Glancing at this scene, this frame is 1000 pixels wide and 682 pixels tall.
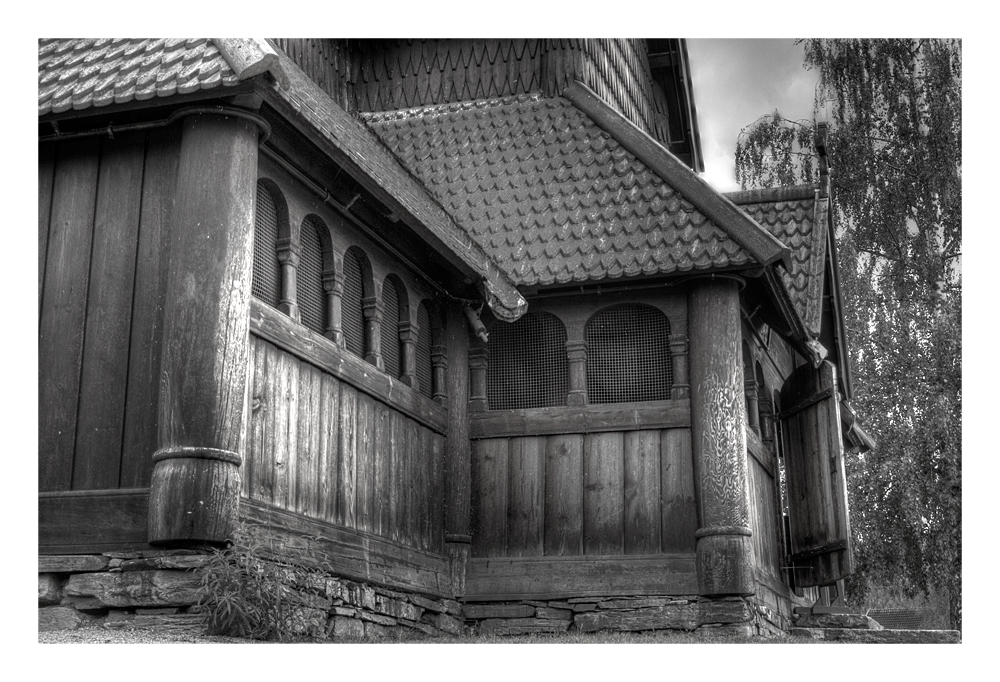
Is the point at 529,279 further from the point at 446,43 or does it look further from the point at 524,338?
the point at 446,43

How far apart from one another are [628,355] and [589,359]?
13.5 inches

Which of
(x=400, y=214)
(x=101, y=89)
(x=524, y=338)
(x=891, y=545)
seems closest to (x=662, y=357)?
(x=524, y=338)

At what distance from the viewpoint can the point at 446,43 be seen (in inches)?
493

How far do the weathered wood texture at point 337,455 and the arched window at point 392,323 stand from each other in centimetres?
41

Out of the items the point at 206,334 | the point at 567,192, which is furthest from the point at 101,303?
the point at 567,192

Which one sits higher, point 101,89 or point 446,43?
point 446,43

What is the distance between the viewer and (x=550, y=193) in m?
10.8

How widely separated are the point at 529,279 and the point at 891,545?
954 cm

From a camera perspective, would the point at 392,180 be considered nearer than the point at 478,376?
Yes

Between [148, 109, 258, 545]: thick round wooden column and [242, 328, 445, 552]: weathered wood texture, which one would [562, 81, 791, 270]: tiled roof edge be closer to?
[242, 328, 445, 552]: weathered wood texture

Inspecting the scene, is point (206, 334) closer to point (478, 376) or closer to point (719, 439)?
point (478, 376)

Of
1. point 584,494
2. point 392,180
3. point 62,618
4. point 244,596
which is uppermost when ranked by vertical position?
point 392,180

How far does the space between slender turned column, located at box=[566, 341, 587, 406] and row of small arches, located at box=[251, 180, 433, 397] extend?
1184 mm

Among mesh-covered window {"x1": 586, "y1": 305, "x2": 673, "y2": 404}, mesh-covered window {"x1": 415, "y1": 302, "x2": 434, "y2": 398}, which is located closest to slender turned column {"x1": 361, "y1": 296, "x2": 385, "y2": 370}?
mesh-covered window {"x1": 415, "y1": 302, "x2": 434, "y2": 398}
